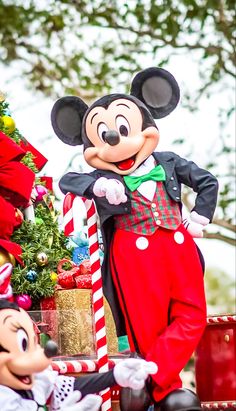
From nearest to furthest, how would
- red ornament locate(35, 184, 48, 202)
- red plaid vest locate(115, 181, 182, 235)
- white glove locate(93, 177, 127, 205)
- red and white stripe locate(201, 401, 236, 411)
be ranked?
white glove locate(93, 177, 127, 205)
red plaid vest locate(115, 181, 182, 235)
red ornament locate(35, 184, 48, 202)
red and white stripe locate(201, 401, 236, 411)

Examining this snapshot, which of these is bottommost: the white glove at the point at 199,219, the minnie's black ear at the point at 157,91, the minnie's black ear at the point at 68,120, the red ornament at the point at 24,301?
the red ornament at the point at 24,301

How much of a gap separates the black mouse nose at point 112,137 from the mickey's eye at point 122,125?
0.28ft

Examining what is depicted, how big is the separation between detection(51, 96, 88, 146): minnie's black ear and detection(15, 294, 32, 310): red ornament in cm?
82

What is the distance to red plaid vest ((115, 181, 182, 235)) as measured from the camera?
13.3 ft

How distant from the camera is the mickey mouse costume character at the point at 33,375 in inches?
129

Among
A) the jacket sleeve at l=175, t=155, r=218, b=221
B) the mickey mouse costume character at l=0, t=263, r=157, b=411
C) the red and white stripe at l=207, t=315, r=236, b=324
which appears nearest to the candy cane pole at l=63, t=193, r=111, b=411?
the jacket sleeve at l=175, t=155, r=218, b=221

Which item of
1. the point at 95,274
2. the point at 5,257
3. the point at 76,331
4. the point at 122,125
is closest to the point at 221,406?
the point at 76,331

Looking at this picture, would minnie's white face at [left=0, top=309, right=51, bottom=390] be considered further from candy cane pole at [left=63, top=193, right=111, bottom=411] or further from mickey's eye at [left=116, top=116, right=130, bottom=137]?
mickey's eye at [left=116, top=116, right=130, bottom=137]

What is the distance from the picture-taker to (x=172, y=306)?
4.06 metres

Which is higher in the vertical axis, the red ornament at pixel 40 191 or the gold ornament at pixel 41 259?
the red ornament at pixel 40 191

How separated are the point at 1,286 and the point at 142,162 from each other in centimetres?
102

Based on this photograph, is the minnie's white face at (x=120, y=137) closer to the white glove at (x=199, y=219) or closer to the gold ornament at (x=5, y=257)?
the white glove at (x=199, y=219)

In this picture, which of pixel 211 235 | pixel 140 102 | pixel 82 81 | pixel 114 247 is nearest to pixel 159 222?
pixel 114 247

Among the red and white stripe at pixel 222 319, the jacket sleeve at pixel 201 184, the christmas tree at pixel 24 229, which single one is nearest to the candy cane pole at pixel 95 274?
the christmas tree at pixel 24 229
